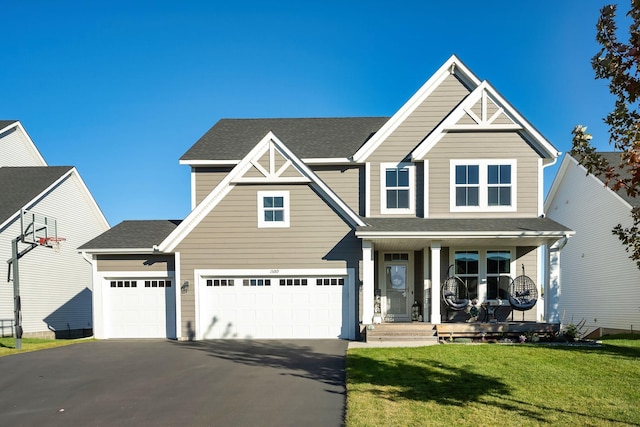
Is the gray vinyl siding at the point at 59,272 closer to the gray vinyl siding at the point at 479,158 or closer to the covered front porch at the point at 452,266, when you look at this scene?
the covered front porch at the point at 452,266

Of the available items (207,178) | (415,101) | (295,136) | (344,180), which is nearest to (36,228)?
(207,178)

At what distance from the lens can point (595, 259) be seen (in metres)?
20.4

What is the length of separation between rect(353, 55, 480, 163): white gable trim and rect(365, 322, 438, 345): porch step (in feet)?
19.2

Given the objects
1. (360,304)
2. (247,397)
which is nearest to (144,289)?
(360,304)

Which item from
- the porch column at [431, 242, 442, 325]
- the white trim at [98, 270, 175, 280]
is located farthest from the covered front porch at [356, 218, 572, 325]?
the white trim at [98, 270, 175, 280]

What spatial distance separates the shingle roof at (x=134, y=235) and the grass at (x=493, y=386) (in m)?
8.23

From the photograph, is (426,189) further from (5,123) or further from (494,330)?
(5,123)

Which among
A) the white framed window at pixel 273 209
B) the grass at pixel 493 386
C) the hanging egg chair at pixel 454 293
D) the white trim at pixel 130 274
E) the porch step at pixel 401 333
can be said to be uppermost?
the white framed window at pixel 273 209

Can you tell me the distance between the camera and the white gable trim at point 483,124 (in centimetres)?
1484

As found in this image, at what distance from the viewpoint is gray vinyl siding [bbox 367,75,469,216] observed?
15633 mm

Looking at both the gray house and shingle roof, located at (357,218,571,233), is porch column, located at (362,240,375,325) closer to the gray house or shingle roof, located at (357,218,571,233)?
the gray house

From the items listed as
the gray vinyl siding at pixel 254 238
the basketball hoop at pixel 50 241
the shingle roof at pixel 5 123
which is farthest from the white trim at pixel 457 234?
the shingle roof at pixel 5 123

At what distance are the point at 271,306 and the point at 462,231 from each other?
6.58 metres

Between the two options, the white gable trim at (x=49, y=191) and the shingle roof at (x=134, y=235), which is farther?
the white gable trim at (x=49, y=191)
